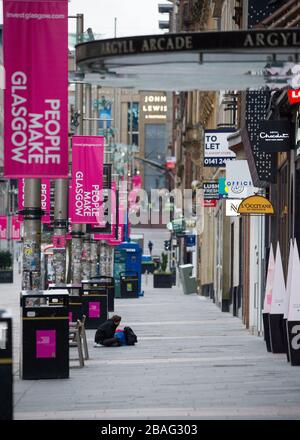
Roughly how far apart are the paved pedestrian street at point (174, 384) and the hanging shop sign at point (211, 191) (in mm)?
12821

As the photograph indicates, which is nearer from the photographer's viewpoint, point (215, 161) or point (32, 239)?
point (32, 239)

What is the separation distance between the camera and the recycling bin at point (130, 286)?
216ft

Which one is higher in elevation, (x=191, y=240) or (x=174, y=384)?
(x=174, y=384)

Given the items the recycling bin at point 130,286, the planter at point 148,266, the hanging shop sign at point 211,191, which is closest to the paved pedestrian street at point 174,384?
the hanging shop sign at point 211,191

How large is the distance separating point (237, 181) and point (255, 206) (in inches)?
262

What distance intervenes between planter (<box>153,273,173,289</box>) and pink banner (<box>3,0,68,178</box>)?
64.1 metres

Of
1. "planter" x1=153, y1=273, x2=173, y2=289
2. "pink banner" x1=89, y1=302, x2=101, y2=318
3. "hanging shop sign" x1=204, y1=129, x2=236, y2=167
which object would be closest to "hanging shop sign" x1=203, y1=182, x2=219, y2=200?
"hanging shop sign" x1=204, y1=129, x2=236, y2=167

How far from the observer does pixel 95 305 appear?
37.6m

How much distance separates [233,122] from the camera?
46.0 metres

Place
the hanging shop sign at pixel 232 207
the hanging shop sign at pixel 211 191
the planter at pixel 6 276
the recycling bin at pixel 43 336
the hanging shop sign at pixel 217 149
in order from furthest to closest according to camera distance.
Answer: the planter at pixel 6 276
the hanging shop sign at pixel 211 191
the hanging shop sign at pixel 217 149
the hanging shop sign at pixel 232 207
the recycling bin at pixel 43 336

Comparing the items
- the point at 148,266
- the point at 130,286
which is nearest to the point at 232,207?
the point at 130,286

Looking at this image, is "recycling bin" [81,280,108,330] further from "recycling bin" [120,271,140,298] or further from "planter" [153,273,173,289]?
"planter" [153,273,173,289]

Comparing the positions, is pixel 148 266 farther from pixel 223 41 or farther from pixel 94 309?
pixel 223 41

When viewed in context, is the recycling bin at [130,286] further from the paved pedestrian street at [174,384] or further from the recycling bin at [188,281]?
the paved pedestrian street at [174,384]
